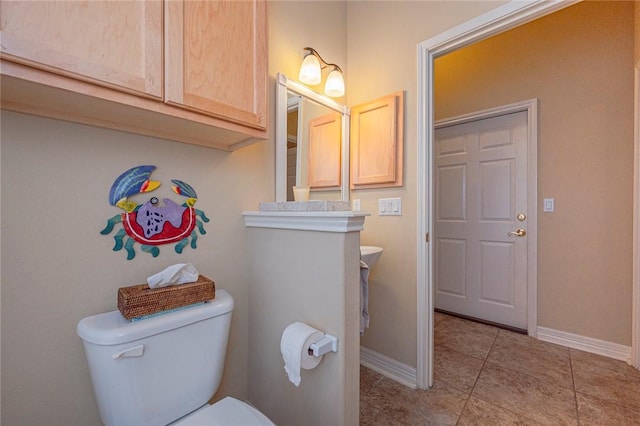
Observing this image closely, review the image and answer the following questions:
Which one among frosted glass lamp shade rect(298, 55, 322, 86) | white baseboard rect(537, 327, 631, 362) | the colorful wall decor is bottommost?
white baseboard rect(537, 327, 631, 362)

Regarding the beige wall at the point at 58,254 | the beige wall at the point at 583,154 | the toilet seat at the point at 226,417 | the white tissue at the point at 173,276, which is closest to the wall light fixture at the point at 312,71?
the beige wall at the point at 58,254

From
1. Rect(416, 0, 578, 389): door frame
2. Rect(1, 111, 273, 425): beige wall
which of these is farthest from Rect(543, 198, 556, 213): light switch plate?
Rect(1, 111, 273, 425): beige wall

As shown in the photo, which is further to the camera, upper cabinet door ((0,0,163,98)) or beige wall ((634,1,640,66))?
beige wall ((634,1,640,66))

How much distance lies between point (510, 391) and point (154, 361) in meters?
1.93

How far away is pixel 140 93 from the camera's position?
83cm

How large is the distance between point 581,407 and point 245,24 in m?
2.53

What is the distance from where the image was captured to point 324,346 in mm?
1031

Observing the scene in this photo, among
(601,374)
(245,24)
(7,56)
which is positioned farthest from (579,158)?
(7,56)

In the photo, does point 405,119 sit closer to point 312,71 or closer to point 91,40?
point 312,71

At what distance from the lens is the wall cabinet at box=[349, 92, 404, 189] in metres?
1.78

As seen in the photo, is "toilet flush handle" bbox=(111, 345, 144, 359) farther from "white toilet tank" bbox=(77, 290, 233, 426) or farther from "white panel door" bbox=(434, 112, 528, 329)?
"white panel door" bbox=(434, 112, 528, 329)

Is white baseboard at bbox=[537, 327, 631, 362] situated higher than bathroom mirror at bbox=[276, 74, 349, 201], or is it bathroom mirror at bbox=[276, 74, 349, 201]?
bathroom mirror at bbox=[276, 74, 349, 201]

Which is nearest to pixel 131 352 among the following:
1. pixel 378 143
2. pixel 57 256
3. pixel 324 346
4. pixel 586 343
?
pixel 57 256

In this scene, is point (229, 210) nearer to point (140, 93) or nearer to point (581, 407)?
point (140, 93)
